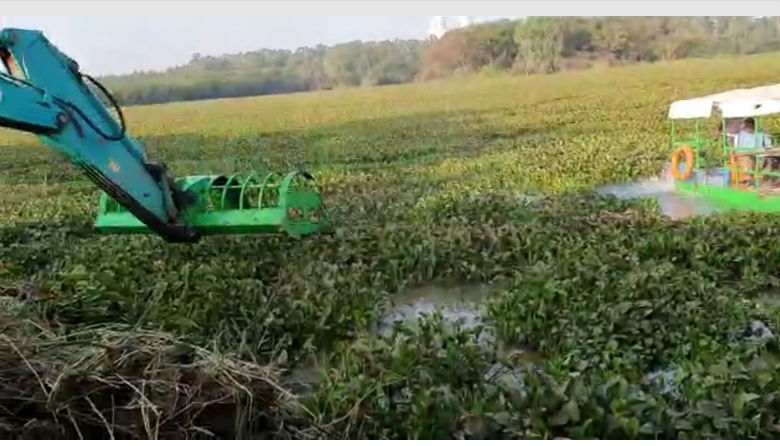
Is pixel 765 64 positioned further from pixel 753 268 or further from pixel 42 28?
pixel 42 28

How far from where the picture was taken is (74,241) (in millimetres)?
2912

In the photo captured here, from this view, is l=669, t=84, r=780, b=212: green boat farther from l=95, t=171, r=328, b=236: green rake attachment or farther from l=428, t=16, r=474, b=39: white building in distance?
l=95, t=171, r=328, b=236: green rake attachment

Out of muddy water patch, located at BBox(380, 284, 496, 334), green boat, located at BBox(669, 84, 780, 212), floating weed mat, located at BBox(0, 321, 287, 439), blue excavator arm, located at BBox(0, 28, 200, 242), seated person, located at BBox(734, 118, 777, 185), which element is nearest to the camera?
floating weed mat, located at BBox(0, 321, 287, 439)

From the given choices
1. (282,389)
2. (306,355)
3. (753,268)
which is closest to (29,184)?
(306,355)

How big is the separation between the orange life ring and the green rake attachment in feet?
4.26

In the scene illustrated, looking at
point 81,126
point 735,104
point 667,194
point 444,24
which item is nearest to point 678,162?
point 667,194

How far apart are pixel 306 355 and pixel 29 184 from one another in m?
1.55

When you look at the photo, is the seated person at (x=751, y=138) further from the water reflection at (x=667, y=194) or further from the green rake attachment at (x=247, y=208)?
the green rake attachment at (x=247, y=208)

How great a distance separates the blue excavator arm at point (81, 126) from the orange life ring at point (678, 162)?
5.66 feet

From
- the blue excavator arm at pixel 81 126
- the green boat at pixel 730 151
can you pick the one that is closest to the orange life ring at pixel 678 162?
the green boat at pixel 730 151

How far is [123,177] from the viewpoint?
98.9 inches

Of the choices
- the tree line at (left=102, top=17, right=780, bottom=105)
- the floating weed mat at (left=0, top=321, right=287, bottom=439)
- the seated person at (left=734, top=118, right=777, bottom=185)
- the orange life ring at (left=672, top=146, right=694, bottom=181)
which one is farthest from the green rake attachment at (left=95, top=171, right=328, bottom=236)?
the seated person at (left=734, top=118, right=777, bottom=185)

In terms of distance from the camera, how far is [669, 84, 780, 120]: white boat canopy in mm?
2830

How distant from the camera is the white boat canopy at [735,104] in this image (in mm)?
2830
